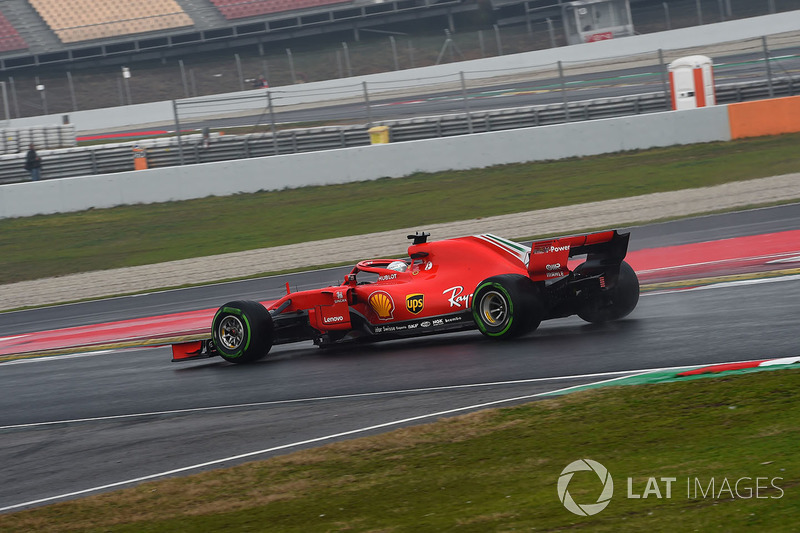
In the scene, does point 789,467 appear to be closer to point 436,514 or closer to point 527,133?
point 436,514

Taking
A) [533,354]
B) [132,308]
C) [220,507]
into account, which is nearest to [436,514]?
[220,507]

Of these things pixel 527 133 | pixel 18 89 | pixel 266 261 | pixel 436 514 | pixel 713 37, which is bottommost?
pixel 436 514

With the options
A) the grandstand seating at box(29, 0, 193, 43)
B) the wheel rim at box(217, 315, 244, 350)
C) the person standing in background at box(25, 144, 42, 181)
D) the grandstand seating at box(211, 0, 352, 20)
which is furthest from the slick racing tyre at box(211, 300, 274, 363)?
the grandstand seating at box(29, 0, 193, 43)

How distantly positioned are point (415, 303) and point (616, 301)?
213cm

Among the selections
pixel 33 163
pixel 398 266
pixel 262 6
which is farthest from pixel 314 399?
pixel 262 6

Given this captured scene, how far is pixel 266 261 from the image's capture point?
2130cm

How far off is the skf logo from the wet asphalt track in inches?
18.4

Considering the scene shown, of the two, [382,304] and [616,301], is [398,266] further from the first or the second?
[616,301]

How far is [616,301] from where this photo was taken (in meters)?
10.2

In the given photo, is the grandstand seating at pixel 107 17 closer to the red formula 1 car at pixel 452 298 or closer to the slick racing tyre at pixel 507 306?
the red formula 1 car at pixel 452 298

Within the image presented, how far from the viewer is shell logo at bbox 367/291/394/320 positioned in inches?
419

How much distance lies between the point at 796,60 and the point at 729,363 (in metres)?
28.2

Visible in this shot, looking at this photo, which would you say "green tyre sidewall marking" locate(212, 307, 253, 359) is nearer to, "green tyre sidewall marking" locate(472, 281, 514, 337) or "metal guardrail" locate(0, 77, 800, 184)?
"green tyre sidewall marking" locate(472, 281, 514, 337)

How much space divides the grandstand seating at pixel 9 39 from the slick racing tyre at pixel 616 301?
144ft
